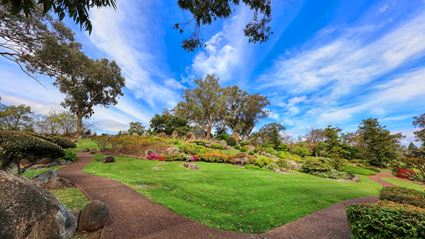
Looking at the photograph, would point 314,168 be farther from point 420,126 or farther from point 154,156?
point 420,126

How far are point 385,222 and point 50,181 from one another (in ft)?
32.3

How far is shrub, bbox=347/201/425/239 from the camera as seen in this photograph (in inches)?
120

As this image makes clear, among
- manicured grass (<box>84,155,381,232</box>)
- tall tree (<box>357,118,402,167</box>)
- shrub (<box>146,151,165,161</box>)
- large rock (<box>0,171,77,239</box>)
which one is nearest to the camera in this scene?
large rock (<box>0,171,77,239</box>)

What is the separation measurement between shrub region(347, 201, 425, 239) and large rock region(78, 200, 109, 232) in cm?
515

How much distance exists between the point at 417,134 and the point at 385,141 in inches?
580

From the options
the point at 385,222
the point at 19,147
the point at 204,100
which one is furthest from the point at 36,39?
the point at 204,100

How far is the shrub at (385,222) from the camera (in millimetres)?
3061

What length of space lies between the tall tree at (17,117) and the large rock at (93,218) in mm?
28846

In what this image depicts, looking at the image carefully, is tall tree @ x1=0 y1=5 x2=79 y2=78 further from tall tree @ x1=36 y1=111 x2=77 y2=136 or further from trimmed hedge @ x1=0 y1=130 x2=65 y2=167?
tall tree @ x1=36 y1=111 x2=77 y2=136

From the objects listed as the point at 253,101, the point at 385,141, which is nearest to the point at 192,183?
the point at 385,141

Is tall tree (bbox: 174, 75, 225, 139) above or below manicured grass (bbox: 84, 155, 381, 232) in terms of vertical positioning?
above

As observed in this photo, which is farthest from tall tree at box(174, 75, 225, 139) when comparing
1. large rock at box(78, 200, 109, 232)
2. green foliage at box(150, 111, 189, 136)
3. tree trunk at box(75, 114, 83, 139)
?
large rock at box(78, 200, 109, 232)

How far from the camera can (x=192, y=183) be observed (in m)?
8.28

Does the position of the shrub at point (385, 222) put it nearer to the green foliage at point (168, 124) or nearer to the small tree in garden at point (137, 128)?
the green foliage at point (168, 124)
